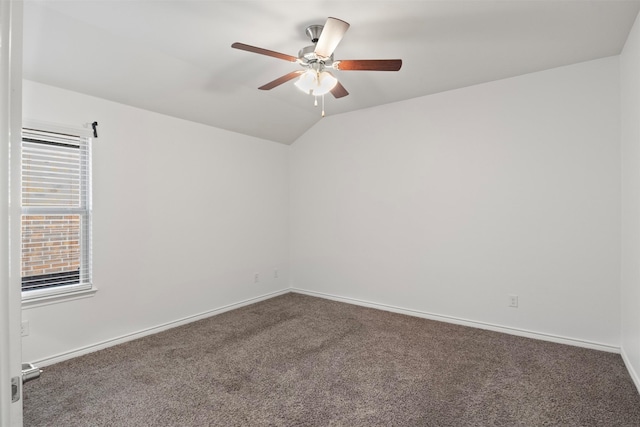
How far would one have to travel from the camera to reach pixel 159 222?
346 cm

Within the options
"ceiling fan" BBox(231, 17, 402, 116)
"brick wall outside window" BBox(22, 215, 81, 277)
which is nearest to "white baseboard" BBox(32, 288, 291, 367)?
"brick wall outside window" BBox(22, 215, 81, 277)

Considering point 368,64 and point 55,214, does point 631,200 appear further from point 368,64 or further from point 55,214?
point 55,214

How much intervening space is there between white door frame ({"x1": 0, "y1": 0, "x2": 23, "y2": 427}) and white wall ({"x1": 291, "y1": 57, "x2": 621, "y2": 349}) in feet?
11.9

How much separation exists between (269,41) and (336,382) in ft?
8.51

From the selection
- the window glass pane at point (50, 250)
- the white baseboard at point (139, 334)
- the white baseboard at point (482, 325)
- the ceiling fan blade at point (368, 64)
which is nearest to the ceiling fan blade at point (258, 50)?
the ceiling fan blade at point (368, 64)

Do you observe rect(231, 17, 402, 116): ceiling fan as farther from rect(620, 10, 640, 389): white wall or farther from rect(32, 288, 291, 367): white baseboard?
rect(32, 288, 291, 367): white baseboard

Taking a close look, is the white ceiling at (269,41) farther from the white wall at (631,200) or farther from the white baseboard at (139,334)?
the white baseboard at (139,334)

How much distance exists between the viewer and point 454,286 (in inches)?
144

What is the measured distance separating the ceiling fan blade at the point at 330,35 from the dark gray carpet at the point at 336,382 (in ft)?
7.48

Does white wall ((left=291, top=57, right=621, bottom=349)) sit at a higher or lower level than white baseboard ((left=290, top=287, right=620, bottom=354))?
higher

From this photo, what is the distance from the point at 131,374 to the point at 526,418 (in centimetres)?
272

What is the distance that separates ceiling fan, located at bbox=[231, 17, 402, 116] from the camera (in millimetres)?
2055

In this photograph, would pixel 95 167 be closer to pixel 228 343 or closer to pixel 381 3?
pixel 228 343

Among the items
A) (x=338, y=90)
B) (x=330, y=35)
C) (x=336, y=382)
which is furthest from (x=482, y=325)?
(x=330, y=35)
